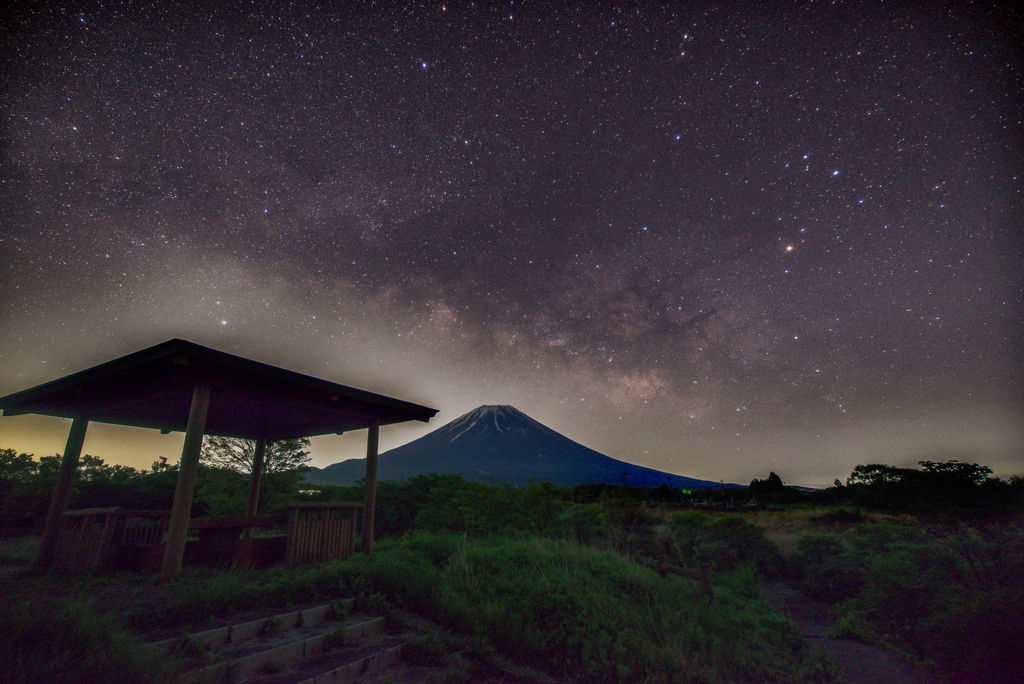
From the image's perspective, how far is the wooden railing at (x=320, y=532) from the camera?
8.16 meters

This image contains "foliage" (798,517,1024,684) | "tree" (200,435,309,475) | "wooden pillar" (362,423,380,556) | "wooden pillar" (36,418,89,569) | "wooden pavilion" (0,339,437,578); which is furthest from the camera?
"tree" (200,435,309,475)

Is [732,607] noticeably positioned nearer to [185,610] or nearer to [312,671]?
[312,671]

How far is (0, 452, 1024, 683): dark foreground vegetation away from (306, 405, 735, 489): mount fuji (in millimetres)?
87394

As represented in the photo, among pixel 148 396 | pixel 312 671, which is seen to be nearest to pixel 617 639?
pixel 312 671

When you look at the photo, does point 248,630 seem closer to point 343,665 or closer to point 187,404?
point 343,665

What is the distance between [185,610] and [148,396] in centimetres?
504

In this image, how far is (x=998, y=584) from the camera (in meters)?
6.26

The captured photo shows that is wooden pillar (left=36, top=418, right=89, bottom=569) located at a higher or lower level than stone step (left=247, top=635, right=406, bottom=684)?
higher

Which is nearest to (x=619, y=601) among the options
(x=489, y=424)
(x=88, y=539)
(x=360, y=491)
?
(x=88, y=539)

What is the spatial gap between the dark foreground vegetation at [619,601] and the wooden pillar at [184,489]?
411 millimetres

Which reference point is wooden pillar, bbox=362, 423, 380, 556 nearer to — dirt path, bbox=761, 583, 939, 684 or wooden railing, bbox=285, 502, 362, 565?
wooden railing, bbox=285, 502, 362, 565

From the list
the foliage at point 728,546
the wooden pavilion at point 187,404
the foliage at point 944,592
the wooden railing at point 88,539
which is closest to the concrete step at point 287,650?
the wooden pavilion at point 187,404

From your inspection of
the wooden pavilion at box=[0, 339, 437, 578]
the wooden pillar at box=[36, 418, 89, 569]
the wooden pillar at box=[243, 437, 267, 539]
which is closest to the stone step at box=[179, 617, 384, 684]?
the wooden pavilion at box=[0, 339, 437, 578]

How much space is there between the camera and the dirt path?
5.69m
